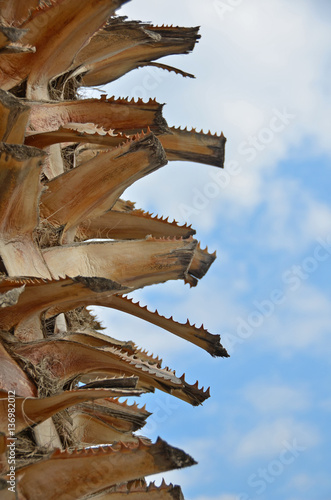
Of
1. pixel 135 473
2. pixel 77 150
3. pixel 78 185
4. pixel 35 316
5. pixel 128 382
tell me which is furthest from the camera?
pixel 77 150

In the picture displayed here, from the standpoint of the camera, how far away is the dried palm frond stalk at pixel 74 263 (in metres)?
2.50

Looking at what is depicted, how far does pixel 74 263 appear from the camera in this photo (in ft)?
10.8

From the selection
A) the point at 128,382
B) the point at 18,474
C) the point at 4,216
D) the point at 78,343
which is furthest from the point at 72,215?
the point at 18,474

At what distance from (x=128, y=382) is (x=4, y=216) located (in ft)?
3.01

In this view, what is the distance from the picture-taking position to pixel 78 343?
2.93 m

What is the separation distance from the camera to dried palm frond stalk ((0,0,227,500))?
2.50 m

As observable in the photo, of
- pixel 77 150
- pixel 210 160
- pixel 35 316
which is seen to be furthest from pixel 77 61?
pixel 35 316

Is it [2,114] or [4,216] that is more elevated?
[2,114]

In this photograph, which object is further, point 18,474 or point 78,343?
point 78,343

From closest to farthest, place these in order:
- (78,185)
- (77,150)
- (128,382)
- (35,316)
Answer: (128,382) → (35,316) → (78,185) → (77,150)

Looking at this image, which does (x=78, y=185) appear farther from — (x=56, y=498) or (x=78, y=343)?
(x=56, y=498)

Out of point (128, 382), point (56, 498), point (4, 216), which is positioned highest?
point (4, 216)

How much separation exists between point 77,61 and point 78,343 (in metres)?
2.19

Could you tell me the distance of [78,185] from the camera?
333 centimetres
